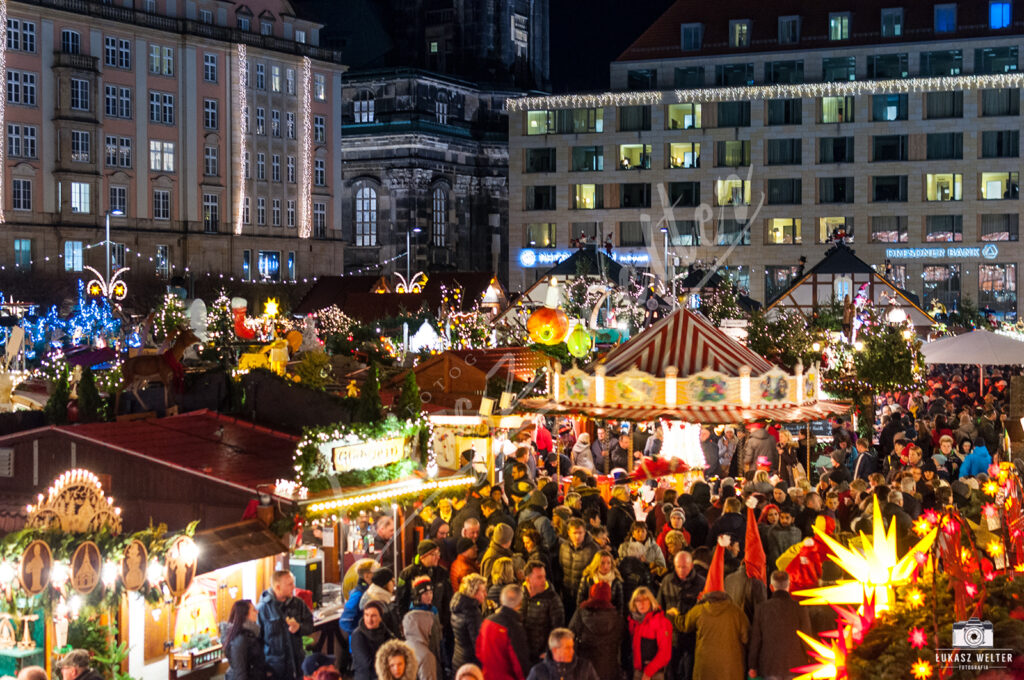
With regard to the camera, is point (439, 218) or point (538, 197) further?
point (439, 218)

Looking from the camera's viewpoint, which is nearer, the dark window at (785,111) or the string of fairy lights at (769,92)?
the string of fairy lights at (769,92)

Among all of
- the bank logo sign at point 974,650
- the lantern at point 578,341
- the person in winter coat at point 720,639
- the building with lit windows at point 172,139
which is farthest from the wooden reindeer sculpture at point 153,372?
the building with lit windows at point 172,139

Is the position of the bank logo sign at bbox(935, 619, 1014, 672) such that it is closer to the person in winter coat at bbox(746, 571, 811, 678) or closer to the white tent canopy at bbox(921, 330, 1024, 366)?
the person in winter coat at bbox(746, 571, 811, 678)

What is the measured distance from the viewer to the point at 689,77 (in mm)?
71562

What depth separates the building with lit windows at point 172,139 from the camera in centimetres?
6056

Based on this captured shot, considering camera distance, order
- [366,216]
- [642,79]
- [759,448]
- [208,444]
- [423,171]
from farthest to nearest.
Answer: [366,216] → [423,171] → [642,79] → [759,448] → [208,444]

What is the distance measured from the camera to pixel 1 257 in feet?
193

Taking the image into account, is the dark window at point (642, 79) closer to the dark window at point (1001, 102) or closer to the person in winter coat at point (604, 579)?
the dark window at point (1001, 102)

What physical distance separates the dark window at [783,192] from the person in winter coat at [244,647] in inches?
2423

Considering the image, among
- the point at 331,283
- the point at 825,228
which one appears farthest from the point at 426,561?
the point at 825,228

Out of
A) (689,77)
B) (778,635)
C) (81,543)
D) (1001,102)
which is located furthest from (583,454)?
(689,77)

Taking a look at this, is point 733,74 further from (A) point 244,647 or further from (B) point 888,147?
(A) point 244,647

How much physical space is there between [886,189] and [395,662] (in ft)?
210

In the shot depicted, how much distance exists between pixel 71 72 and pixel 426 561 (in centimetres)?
5412
